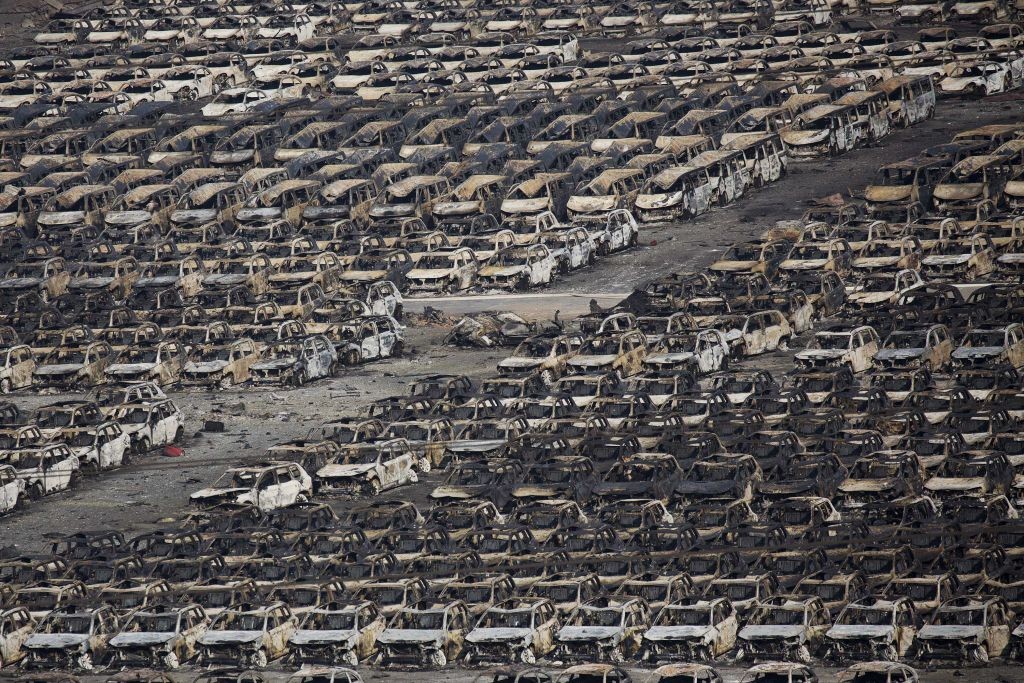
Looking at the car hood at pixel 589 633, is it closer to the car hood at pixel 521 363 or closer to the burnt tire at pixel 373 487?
the burnt tire at pixel 373 487

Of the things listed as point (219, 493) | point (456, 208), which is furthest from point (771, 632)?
point (456, 208)

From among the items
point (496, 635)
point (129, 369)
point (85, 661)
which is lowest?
point (129, 369)

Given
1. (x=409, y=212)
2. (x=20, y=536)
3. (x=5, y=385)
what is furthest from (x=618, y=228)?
(x=20, y=536)

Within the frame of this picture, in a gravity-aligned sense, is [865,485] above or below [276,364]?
above

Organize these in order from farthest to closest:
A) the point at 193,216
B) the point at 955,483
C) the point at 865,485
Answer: the point at 193,216
the point at 865,485
the point at 955,483

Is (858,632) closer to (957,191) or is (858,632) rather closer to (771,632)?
(771,632)

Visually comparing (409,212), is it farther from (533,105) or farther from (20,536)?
(20,536)

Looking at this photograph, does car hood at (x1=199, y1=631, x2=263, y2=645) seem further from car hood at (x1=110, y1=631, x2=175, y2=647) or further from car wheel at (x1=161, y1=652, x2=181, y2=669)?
car hood at (x1=110, y1=631, x2=175, y2=647)

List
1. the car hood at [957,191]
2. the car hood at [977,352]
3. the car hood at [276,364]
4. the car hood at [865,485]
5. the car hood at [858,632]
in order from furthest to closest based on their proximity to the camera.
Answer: the car hood at [957,191] < the car hood at [276,364] < the car hood at [977,352] < the car hood at [865,485] < the car hood at [858,632]

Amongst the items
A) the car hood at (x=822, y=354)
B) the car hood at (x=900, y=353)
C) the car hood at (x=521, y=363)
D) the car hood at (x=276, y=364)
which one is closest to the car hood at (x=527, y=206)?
the car hood at (x=276, y=364)

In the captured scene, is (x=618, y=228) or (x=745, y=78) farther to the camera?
(x=745, y=78)

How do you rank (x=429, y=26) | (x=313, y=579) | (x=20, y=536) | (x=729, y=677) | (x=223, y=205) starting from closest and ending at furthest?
(x=729, y=677)
(x=313, y=579)
(x=20, y=536)
(x=223, y=205)
(x=429, y=26)
